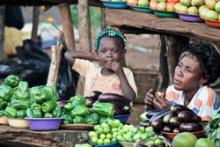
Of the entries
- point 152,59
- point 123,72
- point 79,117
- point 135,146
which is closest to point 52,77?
point 123,72

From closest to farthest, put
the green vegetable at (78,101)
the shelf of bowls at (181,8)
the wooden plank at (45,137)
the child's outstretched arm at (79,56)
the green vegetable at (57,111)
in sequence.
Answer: the wooden plank at (45,137) → the green vegetable at (57,111) → the green vegetable at (78,101) → the shelf of bowls at (181,8) → the child's outstretched arm at (79,56)

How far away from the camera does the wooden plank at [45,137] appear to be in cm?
699

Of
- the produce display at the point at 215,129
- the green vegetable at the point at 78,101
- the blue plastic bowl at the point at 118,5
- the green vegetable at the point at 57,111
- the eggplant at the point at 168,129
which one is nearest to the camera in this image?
the produce display at the point at 215,129

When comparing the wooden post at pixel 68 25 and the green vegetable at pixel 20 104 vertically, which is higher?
the wooden post at pixel 68 25

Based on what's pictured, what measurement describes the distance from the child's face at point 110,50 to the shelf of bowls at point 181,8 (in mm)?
571

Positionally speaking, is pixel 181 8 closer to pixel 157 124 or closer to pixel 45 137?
pixel 157 124

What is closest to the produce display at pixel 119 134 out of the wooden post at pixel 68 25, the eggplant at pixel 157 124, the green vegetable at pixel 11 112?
the eggplant at pixel 157 124

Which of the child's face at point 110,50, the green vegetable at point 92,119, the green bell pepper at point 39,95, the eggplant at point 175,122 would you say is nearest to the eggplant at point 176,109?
the eggplant at point 175,122

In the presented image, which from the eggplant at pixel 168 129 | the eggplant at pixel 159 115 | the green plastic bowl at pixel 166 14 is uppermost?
the green plastic bowl at pixel 166 14

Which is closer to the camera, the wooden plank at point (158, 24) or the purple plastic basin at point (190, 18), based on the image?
the wooden plank at point (158, 24)

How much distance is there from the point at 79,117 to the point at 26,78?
4.05 metres

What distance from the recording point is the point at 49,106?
7.06 m

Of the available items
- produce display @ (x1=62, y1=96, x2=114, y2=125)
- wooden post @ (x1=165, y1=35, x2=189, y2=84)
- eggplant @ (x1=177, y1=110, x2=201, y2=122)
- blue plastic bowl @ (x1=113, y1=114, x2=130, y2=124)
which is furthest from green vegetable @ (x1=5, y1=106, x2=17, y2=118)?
wooden post @ (x1=165, y1=35, x2=189, y2=84)

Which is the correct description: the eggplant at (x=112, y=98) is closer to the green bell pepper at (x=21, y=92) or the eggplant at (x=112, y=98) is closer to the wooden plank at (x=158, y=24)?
the green bell pepper at (x=21, y=92)
